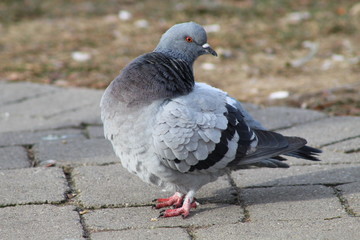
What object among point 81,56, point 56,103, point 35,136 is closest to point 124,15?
point 81,56

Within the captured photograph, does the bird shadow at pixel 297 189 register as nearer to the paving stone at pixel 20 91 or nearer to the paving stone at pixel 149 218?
the paving stone at pixel 149 218

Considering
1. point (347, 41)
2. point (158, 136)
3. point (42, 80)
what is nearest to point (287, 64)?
point (347, 41)

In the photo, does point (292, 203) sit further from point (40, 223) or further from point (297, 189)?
point (40, 223)

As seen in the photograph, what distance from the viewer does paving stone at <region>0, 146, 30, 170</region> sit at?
4.11 m

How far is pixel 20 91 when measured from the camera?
6.02 meters

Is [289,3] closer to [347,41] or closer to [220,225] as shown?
[347,41]

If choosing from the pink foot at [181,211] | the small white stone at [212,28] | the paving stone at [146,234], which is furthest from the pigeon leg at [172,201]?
the small white stone at [212,28]

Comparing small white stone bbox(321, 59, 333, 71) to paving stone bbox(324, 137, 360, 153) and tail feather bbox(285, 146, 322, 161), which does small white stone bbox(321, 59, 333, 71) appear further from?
tail feather bbox(285, 146, 322, 161)

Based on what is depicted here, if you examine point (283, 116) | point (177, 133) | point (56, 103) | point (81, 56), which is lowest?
point (81, 56)

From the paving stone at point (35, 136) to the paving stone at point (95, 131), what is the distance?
0.22 feet

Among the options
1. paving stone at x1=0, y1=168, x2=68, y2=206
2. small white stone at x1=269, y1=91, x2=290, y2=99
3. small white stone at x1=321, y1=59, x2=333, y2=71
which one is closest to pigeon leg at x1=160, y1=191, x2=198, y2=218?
paving stone at x1=0, y1=168, x2=68, y2=206

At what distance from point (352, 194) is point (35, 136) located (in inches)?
92.0

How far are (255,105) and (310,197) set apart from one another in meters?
2.04

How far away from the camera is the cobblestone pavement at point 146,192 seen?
123 inches
